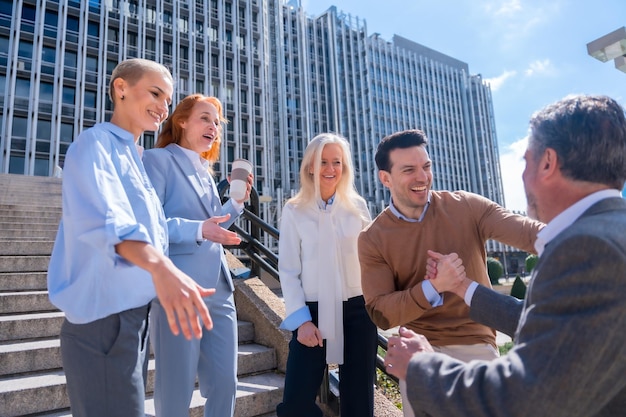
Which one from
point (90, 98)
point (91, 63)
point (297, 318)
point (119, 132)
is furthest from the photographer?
point (91, 63)

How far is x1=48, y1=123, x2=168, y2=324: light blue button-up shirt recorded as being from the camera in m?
1.31

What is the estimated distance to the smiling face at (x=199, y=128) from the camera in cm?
240

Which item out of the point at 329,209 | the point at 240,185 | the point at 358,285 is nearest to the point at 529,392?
the point at 358,285

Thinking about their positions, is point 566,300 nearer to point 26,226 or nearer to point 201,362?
point 201,362

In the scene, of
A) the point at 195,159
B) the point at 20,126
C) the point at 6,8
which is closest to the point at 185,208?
the point at 195,159

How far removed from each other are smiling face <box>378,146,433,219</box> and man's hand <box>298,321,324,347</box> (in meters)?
0.81

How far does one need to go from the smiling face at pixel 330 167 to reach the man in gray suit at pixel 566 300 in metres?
1.51

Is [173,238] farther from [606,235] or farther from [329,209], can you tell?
[606,235]

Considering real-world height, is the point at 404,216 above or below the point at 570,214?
above

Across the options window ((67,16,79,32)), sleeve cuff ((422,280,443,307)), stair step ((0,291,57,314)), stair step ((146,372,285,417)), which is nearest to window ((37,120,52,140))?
window ((67,16,79,32))

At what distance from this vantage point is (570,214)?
1072mm

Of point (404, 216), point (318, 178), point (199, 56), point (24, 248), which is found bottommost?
point (404, 216)

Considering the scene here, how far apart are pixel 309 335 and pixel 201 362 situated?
1.94ft

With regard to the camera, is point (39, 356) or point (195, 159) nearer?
point (195, 159)
